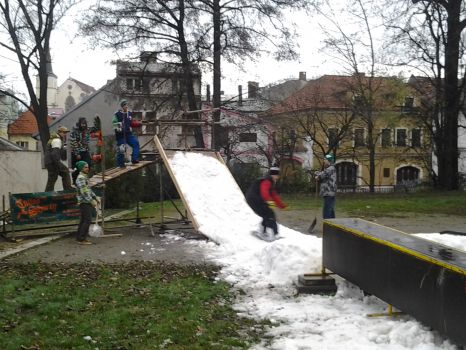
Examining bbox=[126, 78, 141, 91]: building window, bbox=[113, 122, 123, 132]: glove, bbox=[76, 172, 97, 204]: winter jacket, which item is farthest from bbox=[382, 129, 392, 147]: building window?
bbox=[76, 172, 97, 204]: winter jacket

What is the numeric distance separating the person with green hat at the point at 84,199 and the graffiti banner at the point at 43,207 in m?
1.26

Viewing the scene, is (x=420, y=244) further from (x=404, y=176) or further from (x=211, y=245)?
(x=404, y=176)

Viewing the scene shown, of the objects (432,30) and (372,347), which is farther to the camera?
(432,30)

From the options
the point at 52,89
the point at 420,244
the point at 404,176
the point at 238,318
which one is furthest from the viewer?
the point at 52,89

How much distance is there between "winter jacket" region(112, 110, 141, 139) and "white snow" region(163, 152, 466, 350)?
1.55 metres

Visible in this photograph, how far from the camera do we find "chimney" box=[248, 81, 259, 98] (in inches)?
992

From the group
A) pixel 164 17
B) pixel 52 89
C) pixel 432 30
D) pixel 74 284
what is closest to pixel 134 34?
pixel 164 17

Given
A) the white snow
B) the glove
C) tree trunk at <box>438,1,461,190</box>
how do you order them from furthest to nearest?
tree trunk at <box>438,1,461,190</box>
the glove
the white snow

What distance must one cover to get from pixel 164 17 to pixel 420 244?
21713 mm

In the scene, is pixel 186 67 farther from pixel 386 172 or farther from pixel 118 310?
pixel 386 172

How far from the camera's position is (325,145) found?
127 ft

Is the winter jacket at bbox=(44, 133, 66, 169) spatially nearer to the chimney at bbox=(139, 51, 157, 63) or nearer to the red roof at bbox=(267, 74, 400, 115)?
the chimney at bbox=(139, 51, 157, 63)

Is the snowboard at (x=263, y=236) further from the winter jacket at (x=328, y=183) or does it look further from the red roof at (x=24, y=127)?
the red roof at (x=24, y=127)

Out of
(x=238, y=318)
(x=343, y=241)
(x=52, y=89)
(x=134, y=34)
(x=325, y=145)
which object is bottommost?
(x=238, y=318)
